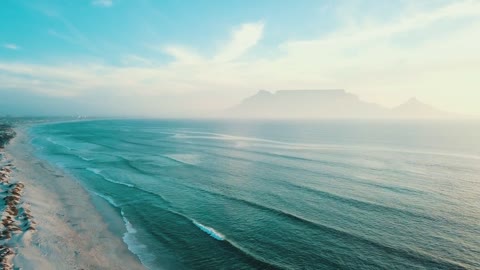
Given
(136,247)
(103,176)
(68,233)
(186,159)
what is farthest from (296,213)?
(186,159)

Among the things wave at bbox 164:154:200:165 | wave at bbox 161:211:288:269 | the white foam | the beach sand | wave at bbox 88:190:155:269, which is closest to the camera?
the beach sand

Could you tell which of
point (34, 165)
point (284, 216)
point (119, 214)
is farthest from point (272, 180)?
point (34, 165)

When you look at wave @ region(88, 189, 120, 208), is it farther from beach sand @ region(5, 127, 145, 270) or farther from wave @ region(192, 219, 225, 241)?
wave @ region(192, 219, 225, 241)

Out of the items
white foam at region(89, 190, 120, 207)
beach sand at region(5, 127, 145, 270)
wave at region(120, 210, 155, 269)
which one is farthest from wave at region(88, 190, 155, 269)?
white foam at region(89, 190, 120, 207)

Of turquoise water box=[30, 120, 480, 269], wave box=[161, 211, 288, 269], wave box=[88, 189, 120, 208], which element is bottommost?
wave box=[88, 189, 120, 208]

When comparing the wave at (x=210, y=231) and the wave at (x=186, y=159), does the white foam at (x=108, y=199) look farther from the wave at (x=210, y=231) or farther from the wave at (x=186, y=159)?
the wave at (x=186, y=159)

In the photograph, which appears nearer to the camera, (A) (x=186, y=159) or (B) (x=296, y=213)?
(B) (x=296, y=213)

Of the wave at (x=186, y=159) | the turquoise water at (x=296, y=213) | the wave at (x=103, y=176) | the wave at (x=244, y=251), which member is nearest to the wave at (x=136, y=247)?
the turquoise water at (x=296, y=213)

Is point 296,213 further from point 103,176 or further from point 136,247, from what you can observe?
point 103,176
